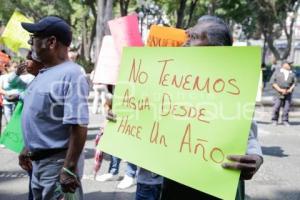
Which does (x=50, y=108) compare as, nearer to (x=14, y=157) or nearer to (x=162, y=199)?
(x=162, y=199)

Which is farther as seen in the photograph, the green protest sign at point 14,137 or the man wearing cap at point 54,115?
the green protest sign at point 14,137

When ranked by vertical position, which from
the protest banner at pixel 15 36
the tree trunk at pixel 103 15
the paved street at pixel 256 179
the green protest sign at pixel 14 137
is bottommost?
the paved street at pixel 256 179

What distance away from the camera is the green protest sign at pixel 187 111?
1839 millimetres

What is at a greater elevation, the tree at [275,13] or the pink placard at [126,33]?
the tree at [275,13]

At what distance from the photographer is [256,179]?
6.02 m

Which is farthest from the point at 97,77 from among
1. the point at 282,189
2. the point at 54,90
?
the point at 282,189

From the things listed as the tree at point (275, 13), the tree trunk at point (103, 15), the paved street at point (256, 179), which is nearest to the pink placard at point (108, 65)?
the paved street at point (256, 179)

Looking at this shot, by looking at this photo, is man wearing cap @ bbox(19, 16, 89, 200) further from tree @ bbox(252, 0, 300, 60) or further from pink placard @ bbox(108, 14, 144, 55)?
tree @ bbox(252, 0, 300, 60)

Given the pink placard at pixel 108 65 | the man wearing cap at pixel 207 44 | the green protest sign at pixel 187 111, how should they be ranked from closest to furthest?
the green protest sign at pixel 187 111, the man wearing cap at pixel 207 44, the pink placard at pixel 108 65

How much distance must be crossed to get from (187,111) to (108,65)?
1.67 metres

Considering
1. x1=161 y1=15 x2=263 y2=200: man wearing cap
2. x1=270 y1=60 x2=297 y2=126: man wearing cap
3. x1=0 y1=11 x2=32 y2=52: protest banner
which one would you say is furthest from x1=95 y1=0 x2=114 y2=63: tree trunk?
x1=161 y1=15 x2=263 y2=200: man wearing cap

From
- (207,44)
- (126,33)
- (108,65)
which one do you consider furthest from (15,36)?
(207,44)

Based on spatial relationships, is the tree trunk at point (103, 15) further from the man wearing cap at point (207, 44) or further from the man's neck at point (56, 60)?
the man wearing cap at point (207, 44)

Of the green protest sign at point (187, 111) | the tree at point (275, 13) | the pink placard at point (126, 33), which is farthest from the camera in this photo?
the tree at point (275, 13)
